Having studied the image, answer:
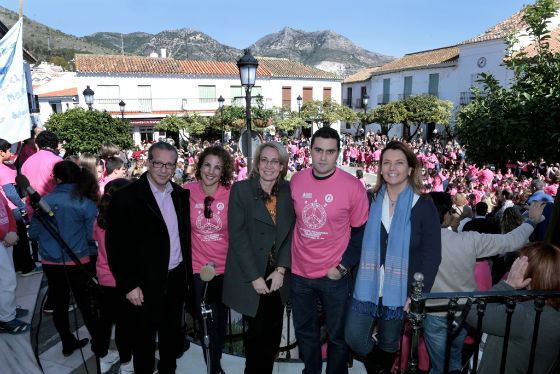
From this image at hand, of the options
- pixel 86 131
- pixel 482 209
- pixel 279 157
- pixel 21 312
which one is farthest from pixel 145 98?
pixel 279 157

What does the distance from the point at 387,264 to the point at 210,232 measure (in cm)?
139

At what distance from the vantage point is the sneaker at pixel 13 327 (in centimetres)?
347

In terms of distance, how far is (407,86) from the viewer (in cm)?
3164

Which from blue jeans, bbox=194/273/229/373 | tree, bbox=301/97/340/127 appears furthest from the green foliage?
tree, bbox=301/97/340/127

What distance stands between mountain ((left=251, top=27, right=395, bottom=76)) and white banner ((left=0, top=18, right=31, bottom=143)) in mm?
120917

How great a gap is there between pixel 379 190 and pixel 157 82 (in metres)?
28.4

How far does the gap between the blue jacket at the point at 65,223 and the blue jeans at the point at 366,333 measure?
2.36 m

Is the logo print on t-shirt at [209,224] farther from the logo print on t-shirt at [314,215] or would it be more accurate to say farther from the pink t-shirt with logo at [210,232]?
the logo print on t-shirt at [314,215]

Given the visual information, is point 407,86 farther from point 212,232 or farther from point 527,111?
point 212,232

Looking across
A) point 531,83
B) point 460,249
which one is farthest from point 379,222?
point 531,83

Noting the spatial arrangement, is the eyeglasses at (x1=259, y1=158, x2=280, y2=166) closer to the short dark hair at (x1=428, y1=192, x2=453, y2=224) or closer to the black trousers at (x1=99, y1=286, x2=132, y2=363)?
the short dark hair at (x1=428, y1=192, x2=453, y2=224)

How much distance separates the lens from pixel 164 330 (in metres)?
2.77

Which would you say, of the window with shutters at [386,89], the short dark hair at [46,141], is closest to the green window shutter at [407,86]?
the window with shutters at [386,89]

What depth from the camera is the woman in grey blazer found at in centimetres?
259
